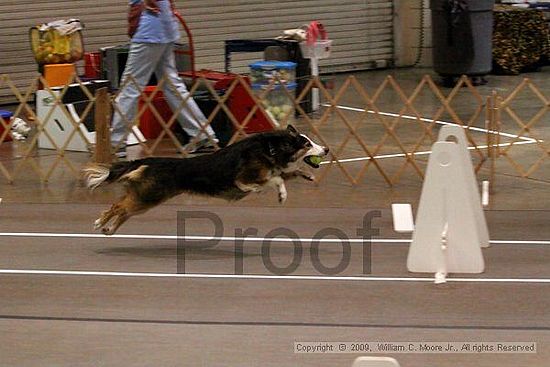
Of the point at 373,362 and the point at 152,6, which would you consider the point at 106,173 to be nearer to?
the point at 152,6

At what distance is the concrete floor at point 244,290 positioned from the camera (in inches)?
215

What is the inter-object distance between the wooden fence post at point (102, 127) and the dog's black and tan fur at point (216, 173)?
8.12 ft

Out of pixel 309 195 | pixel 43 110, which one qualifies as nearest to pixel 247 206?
pixel 309 195

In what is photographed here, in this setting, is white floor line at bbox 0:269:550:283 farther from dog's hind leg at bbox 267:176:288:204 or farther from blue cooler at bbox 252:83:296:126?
blue cooler at bbox 252:83:296:126

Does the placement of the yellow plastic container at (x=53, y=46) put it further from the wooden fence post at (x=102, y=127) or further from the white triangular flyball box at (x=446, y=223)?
the white triangular flyball box at (x=446, y=223)

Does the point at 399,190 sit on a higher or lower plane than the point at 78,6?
lower

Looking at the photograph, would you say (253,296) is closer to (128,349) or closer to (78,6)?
(128,349)

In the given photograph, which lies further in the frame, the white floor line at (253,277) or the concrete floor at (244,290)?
the white floor line at (253,277)

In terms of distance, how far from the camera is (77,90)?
1180 cm

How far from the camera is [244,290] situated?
21.5ft

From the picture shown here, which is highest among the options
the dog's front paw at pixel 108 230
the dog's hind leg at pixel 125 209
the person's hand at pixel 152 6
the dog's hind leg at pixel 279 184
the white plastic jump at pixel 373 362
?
the person's hand at pixel 152 6

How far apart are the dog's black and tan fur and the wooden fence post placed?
2476mm

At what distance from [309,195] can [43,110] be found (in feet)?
11.4

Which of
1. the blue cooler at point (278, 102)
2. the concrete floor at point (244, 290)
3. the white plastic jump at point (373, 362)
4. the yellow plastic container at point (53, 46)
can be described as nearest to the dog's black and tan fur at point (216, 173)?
the concrete floor at point (244, 290)
